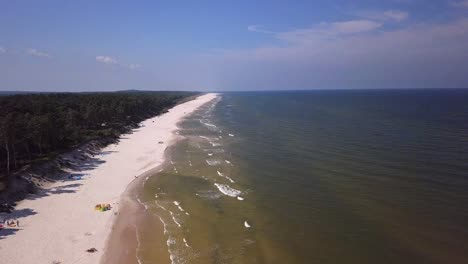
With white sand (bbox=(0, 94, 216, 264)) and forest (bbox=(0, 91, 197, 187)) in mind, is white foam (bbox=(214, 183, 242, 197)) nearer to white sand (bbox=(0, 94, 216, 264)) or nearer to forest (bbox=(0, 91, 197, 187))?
white sand (bbox=(0, 94, 216, 264))

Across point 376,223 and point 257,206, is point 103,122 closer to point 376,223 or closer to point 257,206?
point 257,206

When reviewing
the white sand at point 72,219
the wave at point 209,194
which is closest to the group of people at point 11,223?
the white sand at point 72,219

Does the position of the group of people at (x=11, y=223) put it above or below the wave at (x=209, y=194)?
below

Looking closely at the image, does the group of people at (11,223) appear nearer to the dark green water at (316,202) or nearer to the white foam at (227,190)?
the dark green water at (316,202)

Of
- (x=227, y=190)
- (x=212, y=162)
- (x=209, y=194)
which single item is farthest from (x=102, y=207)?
(x=212, y=162)

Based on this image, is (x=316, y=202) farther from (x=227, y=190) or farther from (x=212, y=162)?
(x=212, y=162)

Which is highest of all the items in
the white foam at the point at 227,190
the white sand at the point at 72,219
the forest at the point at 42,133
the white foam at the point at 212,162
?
the forest at the point at 42,133
